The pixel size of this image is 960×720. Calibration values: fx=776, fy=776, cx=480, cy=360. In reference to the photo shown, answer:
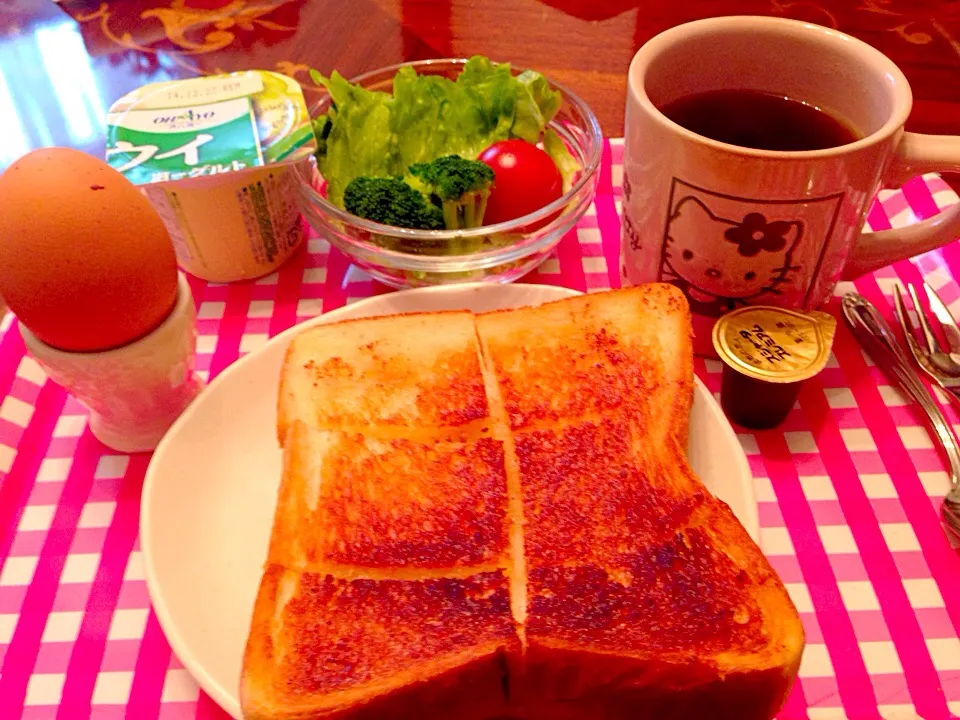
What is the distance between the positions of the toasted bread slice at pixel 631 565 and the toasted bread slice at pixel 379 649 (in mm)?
51

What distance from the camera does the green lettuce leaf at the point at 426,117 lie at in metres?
1.55

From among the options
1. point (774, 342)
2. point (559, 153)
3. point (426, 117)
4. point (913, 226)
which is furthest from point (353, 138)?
point (913, 226)

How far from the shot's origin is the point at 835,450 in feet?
3.98

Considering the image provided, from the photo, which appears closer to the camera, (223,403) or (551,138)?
(223,403)

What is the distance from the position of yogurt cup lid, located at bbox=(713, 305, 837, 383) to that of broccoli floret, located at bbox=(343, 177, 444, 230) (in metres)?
0.54

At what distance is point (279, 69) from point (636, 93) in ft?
4.02

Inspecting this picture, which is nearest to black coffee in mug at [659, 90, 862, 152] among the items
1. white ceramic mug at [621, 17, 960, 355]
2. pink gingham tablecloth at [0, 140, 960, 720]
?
white ceramic mug at [621, 17, 960, 355]

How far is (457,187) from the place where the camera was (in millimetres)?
1362

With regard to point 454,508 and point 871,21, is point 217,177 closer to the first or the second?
point 454,508

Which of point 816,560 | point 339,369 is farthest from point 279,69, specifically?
point 816,560

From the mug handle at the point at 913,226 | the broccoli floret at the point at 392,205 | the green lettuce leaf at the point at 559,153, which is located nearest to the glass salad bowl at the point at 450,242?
the broccoli floret at the point at 392,205

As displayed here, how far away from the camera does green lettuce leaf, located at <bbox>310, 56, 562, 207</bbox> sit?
1553 mm

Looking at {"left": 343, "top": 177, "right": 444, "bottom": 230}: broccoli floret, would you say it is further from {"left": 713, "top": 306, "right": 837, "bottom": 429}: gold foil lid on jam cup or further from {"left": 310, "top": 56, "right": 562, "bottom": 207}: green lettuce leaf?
{"left": 713, "top": 306, "right": 837, "bottom": 429}: gold foil lid on jam cup

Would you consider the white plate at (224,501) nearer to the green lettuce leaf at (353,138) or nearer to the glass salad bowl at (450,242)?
the glass salad bowl at (450,242)
